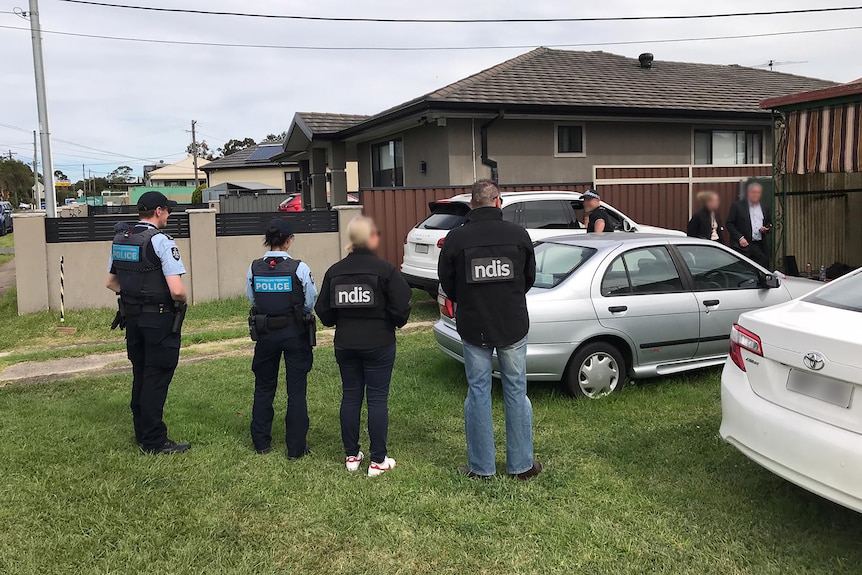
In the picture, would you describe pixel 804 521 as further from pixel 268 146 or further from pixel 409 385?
pixel 268 146

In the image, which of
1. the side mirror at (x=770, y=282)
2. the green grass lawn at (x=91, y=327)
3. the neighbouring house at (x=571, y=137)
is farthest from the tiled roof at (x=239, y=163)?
the side mirror at (x=770, y=282)

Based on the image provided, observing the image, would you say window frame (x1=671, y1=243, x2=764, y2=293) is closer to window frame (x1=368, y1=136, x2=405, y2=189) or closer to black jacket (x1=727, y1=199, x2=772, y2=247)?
black jacket (x1=727, y1=199, x2=772, y2=247)

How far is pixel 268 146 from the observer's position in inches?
1989

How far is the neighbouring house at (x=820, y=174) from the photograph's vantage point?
8695 millimetres

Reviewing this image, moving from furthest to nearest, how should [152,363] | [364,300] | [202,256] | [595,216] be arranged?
1. [202,256]
2. [595,216]
3. [152,363]
4. [364,300]

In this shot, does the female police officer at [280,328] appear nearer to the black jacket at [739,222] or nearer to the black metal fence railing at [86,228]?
the black jacket at [739,222]

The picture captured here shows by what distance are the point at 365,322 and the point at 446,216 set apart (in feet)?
19.7

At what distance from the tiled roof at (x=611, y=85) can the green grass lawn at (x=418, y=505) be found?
9200 millimetres

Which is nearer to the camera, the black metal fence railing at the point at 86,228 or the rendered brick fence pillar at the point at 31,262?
the rendered brick fence pillar at the point at 31,262

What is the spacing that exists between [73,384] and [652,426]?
5.72 meters

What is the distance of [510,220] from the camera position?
32.9 ft

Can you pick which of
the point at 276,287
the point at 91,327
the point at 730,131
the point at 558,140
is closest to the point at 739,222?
the point at 558,140

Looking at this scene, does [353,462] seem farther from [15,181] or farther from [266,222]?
[15,181]

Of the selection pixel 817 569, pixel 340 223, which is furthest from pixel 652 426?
pixel 340 223
